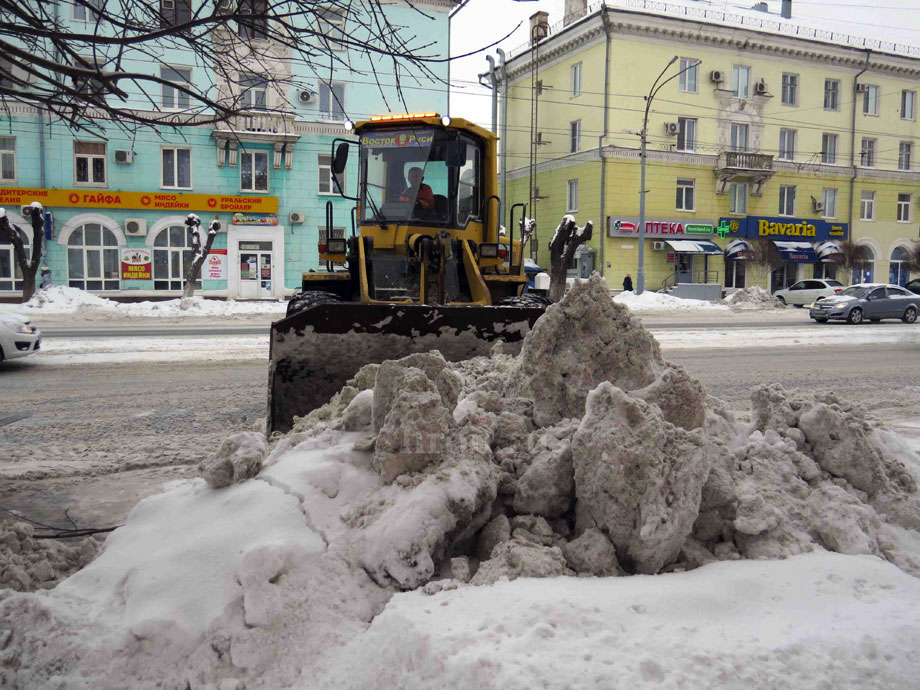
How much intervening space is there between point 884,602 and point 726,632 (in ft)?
2.11

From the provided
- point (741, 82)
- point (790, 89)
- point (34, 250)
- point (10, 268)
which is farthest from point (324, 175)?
point (790, 89)

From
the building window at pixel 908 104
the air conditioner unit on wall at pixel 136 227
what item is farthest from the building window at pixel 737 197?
the air conditioner unit on wall at pixel 136 227

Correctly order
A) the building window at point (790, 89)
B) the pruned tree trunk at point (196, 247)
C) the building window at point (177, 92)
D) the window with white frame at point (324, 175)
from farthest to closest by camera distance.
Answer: the building window at point (790, 89) < the window with white frame at point (324, 175) < the pruned tree trunk at point (196, 247) < the building window at point (177, 92)

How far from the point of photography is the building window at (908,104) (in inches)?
1636

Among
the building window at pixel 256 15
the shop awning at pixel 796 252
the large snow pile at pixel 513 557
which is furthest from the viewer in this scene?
the shop awning at pixel 796 252

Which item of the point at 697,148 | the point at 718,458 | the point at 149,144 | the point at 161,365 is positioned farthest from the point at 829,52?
the point at 718,458

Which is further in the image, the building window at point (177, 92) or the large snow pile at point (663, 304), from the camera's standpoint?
the large snow pile at point (663, 304)

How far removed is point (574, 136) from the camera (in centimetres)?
3669

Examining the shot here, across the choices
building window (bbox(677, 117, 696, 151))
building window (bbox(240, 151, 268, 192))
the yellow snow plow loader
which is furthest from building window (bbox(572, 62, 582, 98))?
the yellow snow plow loader

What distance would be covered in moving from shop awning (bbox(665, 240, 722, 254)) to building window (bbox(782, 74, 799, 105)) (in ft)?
29.6

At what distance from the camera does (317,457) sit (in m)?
3.37

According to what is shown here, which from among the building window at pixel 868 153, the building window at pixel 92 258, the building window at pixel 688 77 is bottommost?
the building window at pixel 92 258

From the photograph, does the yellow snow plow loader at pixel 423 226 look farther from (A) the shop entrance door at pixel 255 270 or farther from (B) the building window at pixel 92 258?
(B) the building window at pixel 92 258

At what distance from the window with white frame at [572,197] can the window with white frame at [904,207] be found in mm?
19401
